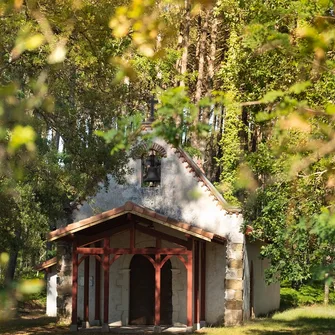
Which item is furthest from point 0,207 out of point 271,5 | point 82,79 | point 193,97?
point 193,97

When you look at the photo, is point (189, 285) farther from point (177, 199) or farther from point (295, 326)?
point (295, 326)

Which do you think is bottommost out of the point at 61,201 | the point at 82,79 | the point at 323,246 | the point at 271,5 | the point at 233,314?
the point at 233,314

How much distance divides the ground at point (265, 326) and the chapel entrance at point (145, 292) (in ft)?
5.78

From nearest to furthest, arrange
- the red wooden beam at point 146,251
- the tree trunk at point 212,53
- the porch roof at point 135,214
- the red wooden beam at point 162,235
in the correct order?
the porch roof at point 135,214 → the red wooden beam at point 146,251 → the red wooden beam at point 162,235 → the tree trunk at point 212,53

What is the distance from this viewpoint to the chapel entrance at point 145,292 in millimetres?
22469

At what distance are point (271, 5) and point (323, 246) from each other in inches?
270

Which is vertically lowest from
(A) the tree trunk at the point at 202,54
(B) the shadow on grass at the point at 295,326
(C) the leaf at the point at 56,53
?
(B) the shadow on grass at the point at 295,326

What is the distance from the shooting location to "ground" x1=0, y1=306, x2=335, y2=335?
20.6 m

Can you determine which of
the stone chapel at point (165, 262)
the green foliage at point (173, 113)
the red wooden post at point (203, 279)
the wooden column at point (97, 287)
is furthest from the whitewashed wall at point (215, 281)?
the green foliage at point (173, 113)

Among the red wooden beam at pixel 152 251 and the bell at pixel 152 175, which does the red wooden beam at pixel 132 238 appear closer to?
the red wooden beam at pixel 152 251

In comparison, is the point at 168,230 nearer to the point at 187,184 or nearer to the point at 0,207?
the point at 187,184

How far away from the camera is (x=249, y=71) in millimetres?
19688

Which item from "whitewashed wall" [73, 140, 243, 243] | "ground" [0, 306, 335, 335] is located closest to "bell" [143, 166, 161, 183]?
"whitewashed wall" [73, 140, 243, 243]

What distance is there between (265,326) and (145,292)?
12.9 feet
